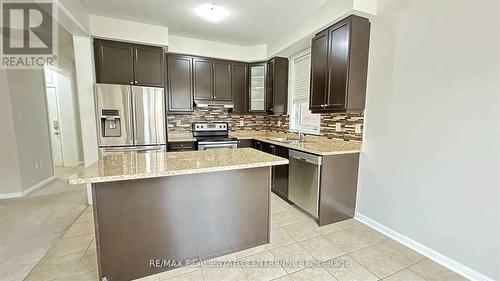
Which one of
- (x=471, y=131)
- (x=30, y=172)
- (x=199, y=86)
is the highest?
(x=199, y=86)

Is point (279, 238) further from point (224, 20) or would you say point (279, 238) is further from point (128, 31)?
point (128, 31)

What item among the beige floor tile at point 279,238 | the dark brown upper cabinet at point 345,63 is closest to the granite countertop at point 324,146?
the dark brown upper cabinet at point 345,63

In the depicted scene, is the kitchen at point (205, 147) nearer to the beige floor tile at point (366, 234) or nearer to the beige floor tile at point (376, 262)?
the beige floor tile at point (366, 234)

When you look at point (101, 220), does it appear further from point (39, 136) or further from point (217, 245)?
point (39, 136)

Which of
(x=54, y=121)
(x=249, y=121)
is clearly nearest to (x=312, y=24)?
(x=249, y=121)

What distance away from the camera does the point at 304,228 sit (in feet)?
8.25

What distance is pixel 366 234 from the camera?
2.39 meters

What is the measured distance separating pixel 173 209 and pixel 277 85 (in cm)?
305

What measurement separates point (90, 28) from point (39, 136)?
264 centimetres

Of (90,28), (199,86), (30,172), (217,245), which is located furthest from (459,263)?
(30,172)

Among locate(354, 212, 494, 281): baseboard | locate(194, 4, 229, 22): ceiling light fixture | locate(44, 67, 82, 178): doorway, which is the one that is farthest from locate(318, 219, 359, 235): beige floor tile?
locate(44, 67, 82, 178): doorway

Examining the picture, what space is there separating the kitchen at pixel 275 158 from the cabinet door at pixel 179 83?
0.9 inches

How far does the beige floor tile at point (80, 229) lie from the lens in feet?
7.79

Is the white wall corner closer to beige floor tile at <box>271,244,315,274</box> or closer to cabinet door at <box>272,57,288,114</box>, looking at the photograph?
cabinet door at <box>272,57,288,114</box>
